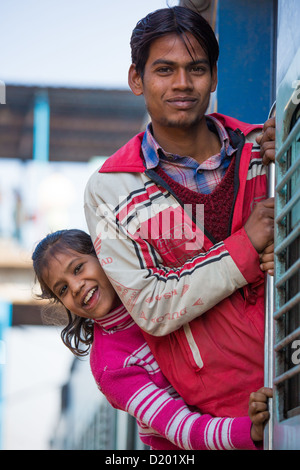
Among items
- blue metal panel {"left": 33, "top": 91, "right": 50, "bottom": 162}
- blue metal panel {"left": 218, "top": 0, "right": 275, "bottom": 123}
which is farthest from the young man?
blue metal panel {"left": 33, "top": 91, "right": 50, "bottom": 162}

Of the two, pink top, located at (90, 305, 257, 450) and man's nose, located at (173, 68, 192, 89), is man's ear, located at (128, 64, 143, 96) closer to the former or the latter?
man's nose, located at (173, 68, 192, 89)

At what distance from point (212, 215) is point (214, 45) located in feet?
1.94

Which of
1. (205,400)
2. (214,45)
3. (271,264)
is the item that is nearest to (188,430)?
(205,400)

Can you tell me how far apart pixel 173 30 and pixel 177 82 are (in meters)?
0.18

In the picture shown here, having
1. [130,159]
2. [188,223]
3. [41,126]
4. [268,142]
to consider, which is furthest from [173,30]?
[41,126]

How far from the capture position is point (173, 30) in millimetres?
2494

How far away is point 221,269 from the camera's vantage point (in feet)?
7.10

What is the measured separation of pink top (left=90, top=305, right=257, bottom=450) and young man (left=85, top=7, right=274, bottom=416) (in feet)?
0.23

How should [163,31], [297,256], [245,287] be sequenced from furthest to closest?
[163,31] → [245,287] → [297,256]

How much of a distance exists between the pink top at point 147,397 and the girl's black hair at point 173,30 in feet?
2.89

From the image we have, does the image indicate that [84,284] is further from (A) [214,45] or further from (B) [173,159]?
(A) [214,45]

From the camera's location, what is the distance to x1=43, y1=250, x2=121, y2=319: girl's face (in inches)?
102

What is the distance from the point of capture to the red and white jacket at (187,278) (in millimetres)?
2186

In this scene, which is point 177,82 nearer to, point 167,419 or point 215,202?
point 215,202
